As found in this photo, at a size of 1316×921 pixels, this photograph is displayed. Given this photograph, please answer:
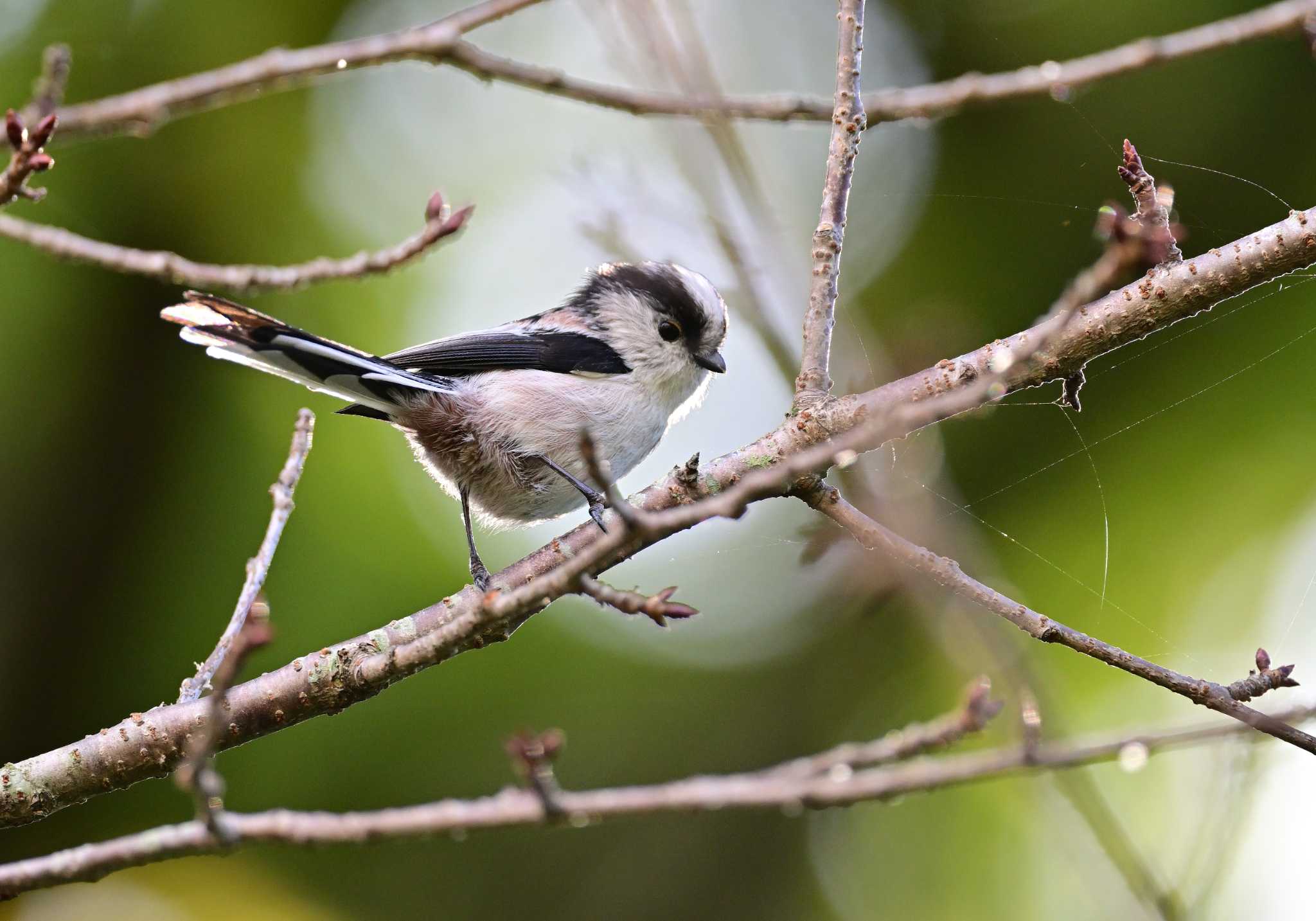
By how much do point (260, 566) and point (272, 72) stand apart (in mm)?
1111

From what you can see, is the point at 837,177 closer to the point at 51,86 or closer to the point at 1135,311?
the point at 1135,311

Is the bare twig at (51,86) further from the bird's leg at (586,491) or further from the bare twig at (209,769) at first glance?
the bare twig at (209,769)

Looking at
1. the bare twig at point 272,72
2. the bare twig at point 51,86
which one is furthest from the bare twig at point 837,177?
the bare twig at point 51,86

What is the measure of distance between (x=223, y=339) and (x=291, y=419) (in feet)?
6.69

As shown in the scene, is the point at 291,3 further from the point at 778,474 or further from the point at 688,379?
the point at 778,474

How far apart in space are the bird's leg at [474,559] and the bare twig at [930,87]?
1194 mm

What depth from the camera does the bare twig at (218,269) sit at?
7.86 ft

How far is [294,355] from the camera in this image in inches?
→ 112

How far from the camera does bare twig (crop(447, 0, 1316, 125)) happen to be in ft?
7.41

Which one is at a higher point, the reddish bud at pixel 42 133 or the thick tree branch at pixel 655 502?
the reddish bud at pixel 42 133

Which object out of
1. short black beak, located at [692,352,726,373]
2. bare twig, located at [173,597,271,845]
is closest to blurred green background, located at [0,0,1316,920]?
short black beak, located at [692,352,726,373]

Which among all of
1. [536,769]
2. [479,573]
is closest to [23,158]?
[536,769]

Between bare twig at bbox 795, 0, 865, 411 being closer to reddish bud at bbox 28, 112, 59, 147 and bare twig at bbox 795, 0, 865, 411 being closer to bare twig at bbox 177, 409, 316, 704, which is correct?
bare twig at bbox 177, 409, 316, 704

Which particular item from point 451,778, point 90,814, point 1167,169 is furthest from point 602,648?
point 1167,169
